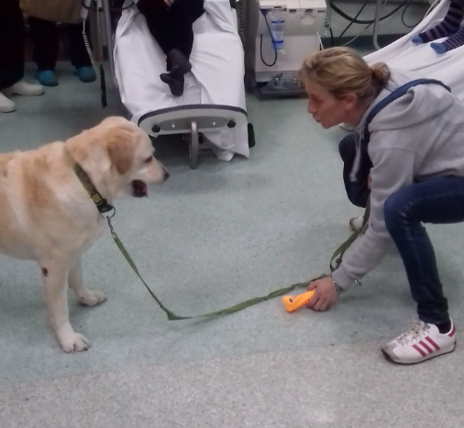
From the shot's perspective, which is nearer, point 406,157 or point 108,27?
point 406,157

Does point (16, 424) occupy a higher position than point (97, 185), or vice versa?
point (97, 185)

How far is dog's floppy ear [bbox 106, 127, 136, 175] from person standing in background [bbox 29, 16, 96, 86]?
2.15m

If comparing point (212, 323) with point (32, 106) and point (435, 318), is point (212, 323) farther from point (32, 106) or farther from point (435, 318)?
point (32, 106)

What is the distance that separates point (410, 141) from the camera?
1.40 meters

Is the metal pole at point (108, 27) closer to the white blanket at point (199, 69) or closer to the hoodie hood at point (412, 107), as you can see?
the white blanket at point (199, 69)

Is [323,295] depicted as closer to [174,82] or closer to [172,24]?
[174,82]

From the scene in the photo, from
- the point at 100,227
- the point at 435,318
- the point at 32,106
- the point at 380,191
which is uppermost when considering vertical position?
the point at 380,191

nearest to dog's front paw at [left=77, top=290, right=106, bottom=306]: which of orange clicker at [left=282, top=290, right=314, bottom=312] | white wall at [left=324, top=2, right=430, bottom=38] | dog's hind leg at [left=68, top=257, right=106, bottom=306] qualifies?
dog's hind leg at [left=68, top=257, right=106, bottom=306]

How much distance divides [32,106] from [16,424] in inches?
84.2

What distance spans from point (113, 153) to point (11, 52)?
6.52 ft

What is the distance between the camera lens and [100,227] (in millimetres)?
1476

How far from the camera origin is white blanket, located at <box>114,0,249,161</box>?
8.04ft

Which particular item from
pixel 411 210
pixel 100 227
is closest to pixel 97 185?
pixel 100 227

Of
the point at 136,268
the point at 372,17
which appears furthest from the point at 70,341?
the point at 372,17
